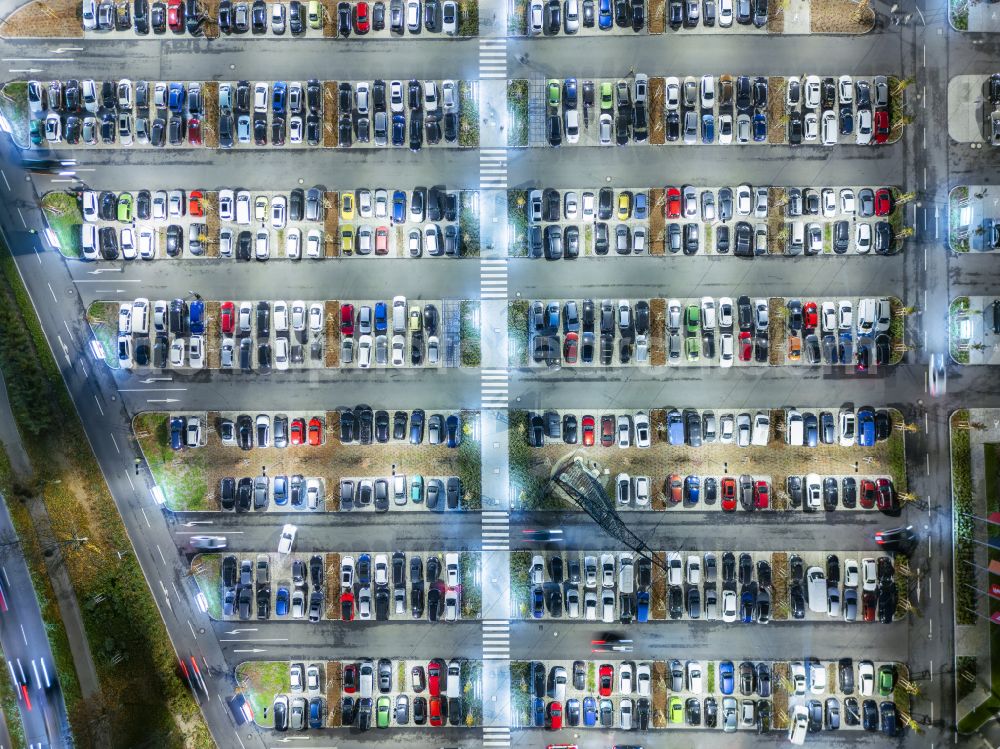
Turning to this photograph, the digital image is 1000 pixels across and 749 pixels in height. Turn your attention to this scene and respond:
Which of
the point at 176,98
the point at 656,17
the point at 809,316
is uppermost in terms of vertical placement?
the point at 656,17

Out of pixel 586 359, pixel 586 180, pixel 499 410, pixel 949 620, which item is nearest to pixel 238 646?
pixel 499 410

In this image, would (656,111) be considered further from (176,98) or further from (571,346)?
(176,98)

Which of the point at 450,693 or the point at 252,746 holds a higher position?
the point at 450,693

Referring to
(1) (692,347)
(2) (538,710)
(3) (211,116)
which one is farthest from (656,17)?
(2) (538,710)

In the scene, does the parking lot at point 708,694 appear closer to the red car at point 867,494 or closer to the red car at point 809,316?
the red car at point 867,494

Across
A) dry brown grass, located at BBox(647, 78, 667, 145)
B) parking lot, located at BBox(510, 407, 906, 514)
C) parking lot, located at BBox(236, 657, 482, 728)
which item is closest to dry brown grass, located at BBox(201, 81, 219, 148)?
parking lot, located at BBox(510, 407, 906, 514)

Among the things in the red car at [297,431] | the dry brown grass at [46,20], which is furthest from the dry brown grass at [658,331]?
the dry brown grass at [46,20]

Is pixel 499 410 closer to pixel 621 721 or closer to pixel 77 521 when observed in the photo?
pixel 621 721
